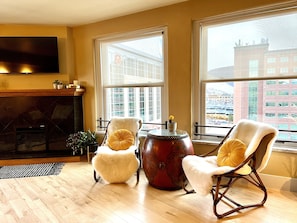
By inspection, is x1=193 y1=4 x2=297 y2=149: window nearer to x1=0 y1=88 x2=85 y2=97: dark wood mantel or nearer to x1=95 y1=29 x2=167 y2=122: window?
x1=95 y1=29 x2=167 y2=122: window

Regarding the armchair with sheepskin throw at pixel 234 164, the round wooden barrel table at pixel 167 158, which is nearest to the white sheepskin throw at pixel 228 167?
the armchair with sheepskin throw at pixel 234 164

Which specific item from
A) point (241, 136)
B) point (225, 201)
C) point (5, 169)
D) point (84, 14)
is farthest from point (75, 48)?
point (225, 201)

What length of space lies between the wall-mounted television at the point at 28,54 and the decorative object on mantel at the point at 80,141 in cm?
119

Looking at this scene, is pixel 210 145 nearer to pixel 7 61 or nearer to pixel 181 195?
pixel 181 195

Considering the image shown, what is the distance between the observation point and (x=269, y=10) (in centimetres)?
261

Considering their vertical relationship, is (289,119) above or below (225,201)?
above

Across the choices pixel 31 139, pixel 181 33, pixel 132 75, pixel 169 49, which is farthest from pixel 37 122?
pixel 181 33

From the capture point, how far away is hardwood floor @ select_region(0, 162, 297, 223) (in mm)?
2109

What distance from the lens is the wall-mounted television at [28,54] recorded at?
381 cm

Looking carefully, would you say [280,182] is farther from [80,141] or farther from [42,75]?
[42,75]

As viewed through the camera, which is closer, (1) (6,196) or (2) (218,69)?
(1) (6,196)

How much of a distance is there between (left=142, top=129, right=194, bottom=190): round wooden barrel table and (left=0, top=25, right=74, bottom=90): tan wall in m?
2.29

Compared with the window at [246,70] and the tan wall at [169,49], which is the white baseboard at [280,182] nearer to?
the tan wall at [169,49]

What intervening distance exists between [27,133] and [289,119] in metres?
3.87
